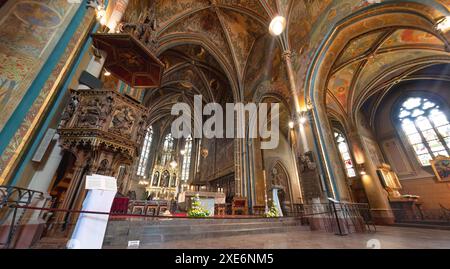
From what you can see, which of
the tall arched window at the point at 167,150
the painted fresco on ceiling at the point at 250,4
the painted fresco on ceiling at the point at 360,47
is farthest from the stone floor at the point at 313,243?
the tall arched window at the point at 167,150

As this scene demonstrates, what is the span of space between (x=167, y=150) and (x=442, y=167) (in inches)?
960

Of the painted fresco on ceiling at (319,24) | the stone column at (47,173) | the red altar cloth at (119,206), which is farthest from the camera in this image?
the painted fresco on ceiling at (319,24)

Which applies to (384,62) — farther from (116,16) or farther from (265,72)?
(116,16)

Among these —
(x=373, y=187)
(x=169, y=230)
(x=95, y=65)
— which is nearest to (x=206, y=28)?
(x=95, y=65)

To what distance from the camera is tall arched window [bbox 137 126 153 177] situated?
62.3 ft

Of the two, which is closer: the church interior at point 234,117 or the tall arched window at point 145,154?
the church interior at point 234,117

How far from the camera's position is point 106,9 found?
14.3 ft

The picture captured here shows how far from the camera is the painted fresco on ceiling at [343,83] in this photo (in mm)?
9062

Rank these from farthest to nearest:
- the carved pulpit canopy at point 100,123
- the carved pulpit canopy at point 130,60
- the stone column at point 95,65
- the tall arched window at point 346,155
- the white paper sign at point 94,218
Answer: the tall arched window at point 346,155
the stone column at point 95,65
the carved pulpit canopy at point 130,60
the carved pulpit canopy at point 100,123
the white paper sign at point 94,218

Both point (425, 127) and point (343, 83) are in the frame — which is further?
point (425, 127)

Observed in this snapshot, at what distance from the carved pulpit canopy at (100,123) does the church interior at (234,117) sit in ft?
0.09

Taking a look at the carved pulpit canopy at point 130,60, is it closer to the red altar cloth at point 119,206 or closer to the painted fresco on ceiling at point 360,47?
the red altar cloth at point 119,206

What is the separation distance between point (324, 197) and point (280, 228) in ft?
5.82

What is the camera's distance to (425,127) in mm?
10039
